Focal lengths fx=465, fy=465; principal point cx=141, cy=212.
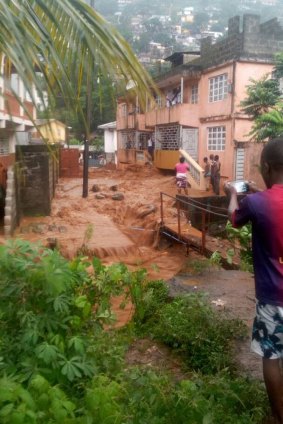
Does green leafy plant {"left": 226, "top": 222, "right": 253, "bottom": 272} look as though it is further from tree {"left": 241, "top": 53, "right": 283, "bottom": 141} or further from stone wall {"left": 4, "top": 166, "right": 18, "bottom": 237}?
tree {"left": 241, "top": 53, "right": 283, "bottom": 141}

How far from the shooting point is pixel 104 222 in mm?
13227

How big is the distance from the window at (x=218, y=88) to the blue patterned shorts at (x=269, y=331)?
1731 centimetres

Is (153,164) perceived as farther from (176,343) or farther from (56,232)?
(176,343)

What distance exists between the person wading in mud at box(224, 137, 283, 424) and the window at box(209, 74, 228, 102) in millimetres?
17080

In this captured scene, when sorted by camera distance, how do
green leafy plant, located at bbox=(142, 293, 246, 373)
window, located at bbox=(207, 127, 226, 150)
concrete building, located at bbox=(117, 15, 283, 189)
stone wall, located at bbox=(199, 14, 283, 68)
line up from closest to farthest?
green leafy plant, located at bbox=(142, 293, 246, 373)
stone wall, located at bbox=(199, 14, 283, 68)
concrete building, located at bbox=(117, 15, 283, 189)
window, located at bbox=(207, 127, 226, 150)

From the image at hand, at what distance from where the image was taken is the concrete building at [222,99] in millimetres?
17766

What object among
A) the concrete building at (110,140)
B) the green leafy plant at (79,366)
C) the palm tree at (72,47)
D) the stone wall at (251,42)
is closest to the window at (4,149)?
the stone wall at (251,42)

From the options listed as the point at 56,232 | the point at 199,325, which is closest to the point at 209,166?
the point at 56,232

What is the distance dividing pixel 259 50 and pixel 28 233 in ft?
38.9

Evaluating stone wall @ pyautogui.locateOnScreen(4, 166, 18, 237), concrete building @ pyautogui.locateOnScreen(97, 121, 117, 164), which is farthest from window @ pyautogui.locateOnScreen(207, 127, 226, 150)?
concrete building @ pyautogui.locateOnScreen(97, 121, 117, 164)

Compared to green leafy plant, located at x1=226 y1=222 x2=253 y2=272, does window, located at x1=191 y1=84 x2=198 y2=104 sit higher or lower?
higher

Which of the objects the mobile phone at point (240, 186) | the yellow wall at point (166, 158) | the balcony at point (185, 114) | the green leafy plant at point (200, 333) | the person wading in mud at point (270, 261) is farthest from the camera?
the yellow wall at point (166, 158)

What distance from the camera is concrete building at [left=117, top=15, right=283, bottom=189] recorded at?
58.3ft

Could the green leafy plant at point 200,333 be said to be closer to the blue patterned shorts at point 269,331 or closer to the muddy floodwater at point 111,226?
the blue patterned shorts at point 269,331
